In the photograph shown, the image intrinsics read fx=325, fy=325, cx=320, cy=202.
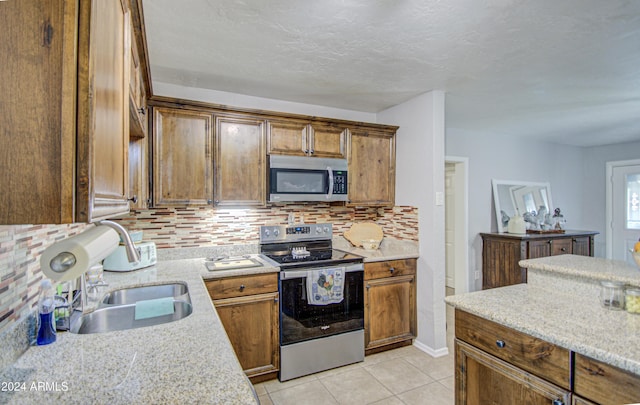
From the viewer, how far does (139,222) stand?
2607 millimetres

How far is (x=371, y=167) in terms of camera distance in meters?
A: 3.23

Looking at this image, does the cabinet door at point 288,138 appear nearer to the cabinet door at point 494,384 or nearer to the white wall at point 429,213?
the white wall at point 429,213

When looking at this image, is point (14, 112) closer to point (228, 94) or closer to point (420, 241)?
point (228, 94)

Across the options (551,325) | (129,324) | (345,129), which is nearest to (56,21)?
(129,324)

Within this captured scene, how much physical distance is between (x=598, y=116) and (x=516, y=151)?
120 cm

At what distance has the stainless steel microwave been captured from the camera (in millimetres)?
2754

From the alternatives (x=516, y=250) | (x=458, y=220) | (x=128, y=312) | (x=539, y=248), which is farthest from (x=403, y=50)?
(x=539, y=248)

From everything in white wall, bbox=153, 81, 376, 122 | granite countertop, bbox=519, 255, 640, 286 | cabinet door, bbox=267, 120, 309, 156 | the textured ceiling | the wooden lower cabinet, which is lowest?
the wooden lower cabinet

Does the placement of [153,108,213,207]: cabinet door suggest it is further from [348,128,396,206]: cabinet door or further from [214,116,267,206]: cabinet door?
[348,128,396,206]: cabinet door

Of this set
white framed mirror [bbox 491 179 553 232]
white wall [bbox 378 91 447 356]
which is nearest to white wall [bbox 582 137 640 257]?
white framed mirror [bbox 491 179 553 232]

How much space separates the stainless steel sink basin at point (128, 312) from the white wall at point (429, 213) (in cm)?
205

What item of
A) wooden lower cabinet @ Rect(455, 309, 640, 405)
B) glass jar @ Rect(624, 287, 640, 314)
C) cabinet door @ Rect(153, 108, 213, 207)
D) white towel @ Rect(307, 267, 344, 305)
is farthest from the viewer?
white towel @ Rect(307, 267, 344, 305)

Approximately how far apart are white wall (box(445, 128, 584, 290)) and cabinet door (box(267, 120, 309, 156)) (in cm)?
234

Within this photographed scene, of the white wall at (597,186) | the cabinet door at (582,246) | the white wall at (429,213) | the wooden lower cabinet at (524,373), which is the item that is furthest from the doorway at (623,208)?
the wooden lower cabinet at (524,373)
